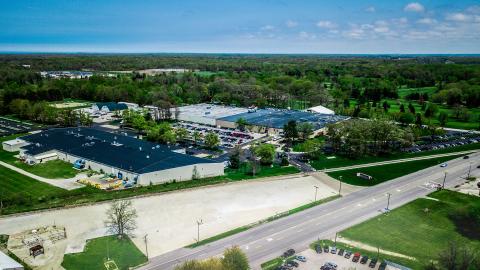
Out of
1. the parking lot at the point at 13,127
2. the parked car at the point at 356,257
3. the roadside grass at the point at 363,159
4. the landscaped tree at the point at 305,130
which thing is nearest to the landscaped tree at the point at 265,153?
the roadside grass at the point at 363,159

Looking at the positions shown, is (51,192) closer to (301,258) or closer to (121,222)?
(121,222)

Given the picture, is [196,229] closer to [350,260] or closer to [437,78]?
[350,260]

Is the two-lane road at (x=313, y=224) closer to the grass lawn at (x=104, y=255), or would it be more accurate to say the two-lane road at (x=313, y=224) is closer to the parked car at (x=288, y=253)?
the parked car at (x=288, y=253)

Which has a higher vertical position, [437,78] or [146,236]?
[437,78]

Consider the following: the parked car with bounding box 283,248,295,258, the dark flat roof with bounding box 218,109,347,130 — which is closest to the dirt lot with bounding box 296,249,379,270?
the parked car with bounding box 283,248,295,258

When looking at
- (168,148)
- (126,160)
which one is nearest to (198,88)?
(168,148)

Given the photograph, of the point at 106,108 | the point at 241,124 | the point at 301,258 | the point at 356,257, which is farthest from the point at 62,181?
the point at 106,108
